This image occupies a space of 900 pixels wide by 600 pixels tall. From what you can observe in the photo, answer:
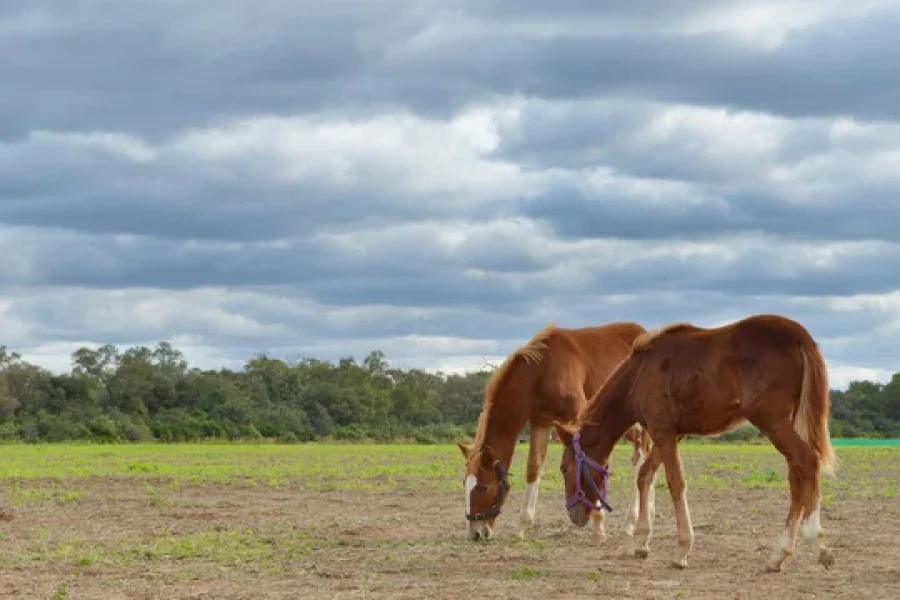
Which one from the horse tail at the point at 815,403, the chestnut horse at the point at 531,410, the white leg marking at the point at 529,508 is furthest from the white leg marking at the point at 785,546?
the white leg marking at the point at 529,508

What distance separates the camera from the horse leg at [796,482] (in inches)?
455

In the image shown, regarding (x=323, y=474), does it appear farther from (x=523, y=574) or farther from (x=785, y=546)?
(x=785, y=546)

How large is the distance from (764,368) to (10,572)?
7343mm

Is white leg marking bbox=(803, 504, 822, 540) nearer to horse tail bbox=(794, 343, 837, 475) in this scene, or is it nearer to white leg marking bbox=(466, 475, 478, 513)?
horse tail bbox=(794, 343, 837, 475)

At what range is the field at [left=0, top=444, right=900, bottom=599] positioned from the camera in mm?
11219

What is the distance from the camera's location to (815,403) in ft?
38.5

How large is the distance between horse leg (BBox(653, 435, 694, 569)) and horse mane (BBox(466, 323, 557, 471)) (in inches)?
121

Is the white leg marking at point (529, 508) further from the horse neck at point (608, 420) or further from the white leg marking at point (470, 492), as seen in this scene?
the horse neck at point (608, 420)

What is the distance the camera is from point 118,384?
7175 cm

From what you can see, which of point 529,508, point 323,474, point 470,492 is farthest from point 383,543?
point 323,474

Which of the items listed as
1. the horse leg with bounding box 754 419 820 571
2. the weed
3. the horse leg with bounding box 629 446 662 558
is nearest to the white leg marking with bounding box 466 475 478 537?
the horse leg with bounding box 629 446 662 558

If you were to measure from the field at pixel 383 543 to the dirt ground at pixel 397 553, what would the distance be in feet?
0.08

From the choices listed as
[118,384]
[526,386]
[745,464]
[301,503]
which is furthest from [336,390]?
[526,386]

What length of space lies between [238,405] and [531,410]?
173 ft
